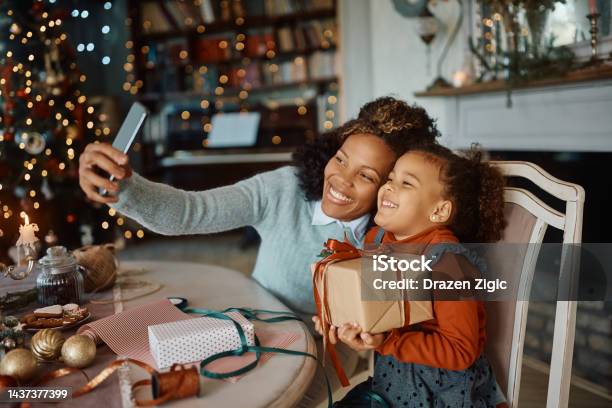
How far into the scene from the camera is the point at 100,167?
1.08 meters

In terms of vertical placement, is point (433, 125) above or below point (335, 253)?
above

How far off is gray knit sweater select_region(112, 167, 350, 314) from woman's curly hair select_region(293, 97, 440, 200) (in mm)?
42

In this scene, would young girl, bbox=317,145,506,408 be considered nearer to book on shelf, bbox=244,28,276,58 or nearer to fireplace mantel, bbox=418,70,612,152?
fireplace mantel, bbox=418,70,612,152

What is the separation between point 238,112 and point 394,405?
168 inches

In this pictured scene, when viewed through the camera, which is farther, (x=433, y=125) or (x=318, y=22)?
(x=318, y=22)

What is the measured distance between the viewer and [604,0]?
2152mm

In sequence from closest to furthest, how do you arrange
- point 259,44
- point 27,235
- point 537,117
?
1. point 27,235
2. point 537,117
3. point 259,44

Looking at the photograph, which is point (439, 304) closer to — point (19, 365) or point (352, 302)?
point (352, 302)

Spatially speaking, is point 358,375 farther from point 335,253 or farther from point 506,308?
point 335,253

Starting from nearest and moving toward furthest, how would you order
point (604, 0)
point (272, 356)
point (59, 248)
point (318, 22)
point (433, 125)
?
1. point (272, 356)
2. point (59, 248)
3. point (433, 125)
4. point (604, 0)
5. point (318, 22)

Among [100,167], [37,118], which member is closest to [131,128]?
[100,167]

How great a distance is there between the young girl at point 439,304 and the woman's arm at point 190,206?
1.24 feet

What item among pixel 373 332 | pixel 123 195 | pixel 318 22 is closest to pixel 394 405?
pixel 373 332

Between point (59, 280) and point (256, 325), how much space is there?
42 centimetres
